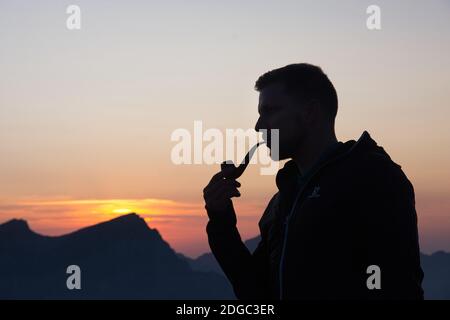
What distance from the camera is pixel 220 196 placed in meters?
5.91

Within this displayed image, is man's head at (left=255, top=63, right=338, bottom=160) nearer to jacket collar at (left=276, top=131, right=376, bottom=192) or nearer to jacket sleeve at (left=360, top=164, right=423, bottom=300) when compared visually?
jacket collar at (left=276, top=131, right=376, bottom=192)

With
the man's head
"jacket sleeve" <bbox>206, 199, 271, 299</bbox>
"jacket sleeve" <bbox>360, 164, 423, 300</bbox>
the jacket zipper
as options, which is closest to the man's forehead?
the man's head

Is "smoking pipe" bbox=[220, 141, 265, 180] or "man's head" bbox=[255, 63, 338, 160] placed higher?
"man's head" bbox=[255, 63, 338, 160]

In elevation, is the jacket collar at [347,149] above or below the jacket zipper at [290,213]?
above

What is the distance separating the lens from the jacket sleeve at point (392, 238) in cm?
480

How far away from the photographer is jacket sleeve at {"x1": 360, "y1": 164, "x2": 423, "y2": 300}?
4797 mm

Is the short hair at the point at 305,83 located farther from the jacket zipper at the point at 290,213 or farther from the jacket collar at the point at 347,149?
the jacket zipper at the point at 290,213

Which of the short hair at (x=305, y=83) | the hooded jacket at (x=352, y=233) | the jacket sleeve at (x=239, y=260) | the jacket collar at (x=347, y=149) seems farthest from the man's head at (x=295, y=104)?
the jacket sleeve at (x=239, y=260)

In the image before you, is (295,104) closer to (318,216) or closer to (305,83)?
(305,83)

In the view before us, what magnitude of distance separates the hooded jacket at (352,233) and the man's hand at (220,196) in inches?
22.7

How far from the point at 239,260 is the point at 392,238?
1.70m

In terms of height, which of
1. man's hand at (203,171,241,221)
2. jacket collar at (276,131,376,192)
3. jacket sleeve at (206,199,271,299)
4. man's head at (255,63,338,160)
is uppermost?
man's head at (255,63,338,160)
